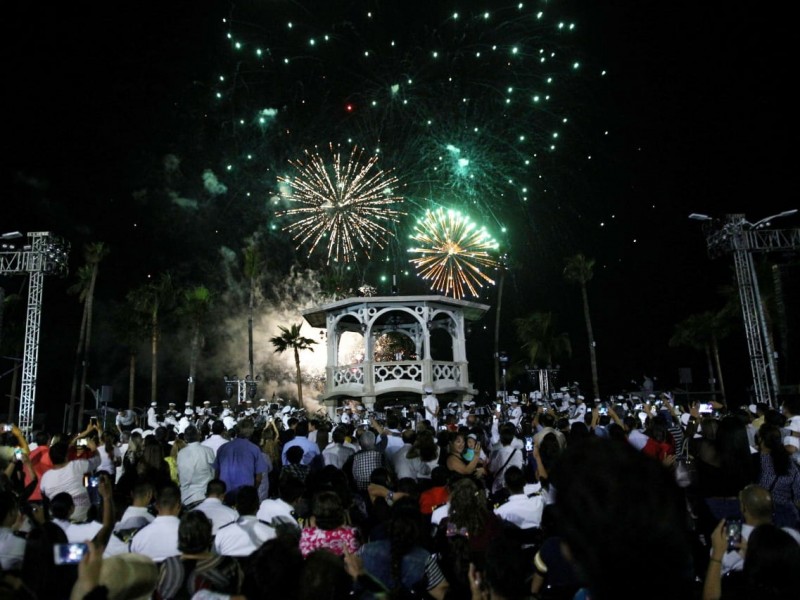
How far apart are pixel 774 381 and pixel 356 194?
23222mm

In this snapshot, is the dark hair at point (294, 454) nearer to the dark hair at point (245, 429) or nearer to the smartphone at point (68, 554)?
the dark hair at point (245, 429)

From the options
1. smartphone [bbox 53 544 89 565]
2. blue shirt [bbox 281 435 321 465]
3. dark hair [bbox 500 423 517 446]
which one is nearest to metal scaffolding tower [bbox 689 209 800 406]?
dark hair [bbox 500 423 517 446]

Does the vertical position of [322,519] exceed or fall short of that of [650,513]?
it falls short

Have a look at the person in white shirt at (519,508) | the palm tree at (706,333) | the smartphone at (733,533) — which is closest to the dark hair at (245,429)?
the person in white shirt at (519,508)

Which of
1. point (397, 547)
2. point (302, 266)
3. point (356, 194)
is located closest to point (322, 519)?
point (397, 547)

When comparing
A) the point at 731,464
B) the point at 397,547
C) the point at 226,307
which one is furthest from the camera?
the point at 226,307

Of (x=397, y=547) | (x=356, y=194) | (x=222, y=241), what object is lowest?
(x=397, y=547)

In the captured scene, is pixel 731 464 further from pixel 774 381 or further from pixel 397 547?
pixel 774 381

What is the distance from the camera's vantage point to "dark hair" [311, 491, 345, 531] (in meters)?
5.14

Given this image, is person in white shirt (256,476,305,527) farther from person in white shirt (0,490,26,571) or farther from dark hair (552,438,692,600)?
dark hair (552,438,692,600)

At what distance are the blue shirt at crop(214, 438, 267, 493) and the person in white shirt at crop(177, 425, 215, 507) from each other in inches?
7.2

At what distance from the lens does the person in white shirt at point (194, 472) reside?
8.96 meters

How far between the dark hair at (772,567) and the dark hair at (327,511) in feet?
10.1

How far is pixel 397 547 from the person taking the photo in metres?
4.79
